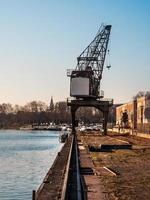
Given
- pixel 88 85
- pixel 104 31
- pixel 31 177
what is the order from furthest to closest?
1. pixel 104 31
2. pixel 88 85
3. pixel 31 177

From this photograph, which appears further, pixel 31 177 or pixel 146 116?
pixel 146 116

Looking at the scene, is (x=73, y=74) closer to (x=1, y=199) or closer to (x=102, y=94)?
(x=102, y=94)

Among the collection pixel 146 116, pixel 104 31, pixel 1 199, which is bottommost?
pixel 1 199

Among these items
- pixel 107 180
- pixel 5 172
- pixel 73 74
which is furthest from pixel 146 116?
pixel 107 180

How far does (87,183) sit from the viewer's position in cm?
2355

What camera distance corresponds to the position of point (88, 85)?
106 meters

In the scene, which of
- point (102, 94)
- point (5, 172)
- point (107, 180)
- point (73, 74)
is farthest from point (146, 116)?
point (107, 180)

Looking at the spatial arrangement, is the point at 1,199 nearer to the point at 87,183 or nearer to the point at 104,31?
the point at 87,183

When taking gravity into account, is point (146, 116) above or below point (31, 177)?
above

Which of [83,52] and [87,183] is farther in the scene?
[83,52]

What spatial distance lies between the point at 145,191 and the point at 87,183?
344cm

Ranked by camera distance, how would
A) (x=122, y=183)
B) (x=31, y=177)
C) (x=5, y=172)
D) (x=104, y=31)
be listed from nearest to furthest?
1. (x=122, y=183)
2. (x=31, y=177)
3. (x=5, y=172)
4. (x=104, y=31)

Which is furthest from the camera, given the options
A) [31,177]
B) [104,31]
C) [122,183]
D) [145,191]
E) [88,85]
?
[104,31]

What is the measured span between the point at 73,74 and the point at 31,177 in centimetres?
7423
